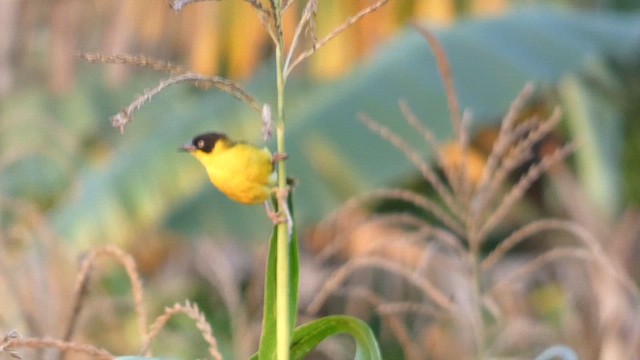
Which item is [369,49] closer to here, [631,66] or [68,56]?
[631,66]

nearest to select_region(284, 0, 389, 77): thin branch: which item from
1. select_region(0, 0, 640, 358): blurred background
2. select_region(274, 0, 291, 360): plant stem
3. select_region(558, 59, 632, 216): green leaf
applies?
select_region(274, 0, 291, 360): plant stem

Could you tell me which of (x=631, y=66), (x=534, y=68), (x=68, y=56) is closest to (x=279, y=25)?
(x=534, y=68)

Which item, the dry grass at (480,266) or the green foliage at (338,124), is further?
the green foliage at (338,124)

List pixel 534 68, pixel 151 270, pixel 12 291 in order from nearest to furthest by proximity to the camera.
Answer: pixel 12 291 → pixel 534 68 → pixel 151 270

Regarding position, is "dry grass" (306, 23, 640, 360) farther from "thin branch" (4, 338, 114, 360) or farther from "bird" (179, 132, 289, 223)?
"thin branch" (4, 338, 114, 360)

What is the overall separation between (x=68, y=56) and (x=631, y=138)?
2.91 meters

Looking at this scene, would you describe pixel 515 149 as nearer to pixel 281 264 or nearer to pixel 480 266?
pixel 480 266

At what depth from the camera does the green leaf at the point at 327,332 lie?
0.87m

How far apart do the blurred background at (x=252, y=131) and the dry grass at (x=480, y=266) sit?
0.59 feet

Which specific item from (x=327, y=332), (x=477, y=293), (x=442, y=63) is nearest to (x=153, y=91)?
(x=327, y=332)

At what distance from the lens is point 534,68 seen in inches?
141

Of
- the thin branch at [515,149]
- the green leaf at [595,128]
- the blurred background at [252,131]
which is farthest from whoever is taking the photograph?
the green leaf at [595,128]

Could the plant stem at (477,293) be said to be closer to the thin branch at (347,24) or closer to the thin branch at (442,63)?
the thin branch at (442,63)

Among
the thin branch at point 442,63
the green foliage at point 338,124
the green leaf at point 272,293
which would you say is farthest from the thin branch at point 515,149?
the green foliage at point 338,124
